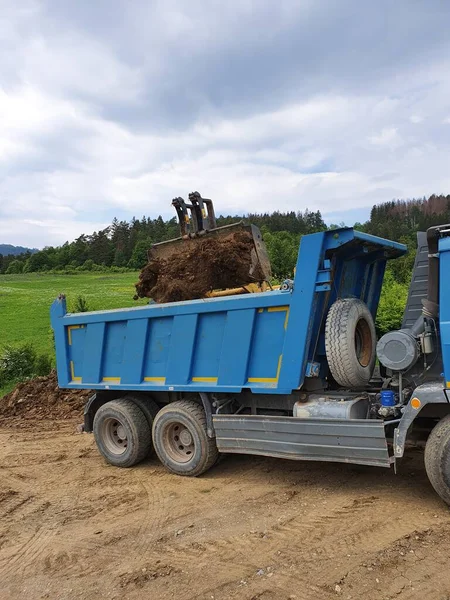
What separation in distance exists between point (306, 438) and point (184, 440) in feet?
5.76

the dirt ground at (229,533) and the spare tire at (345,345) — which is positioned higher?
the spare tire at (345,345)

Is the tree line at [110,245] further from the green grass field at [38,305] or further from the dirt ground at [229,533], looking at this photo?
the dirt ground at [229,533]

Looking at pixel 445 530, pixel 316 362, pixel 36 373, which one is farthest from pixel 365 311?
pixel 36 373

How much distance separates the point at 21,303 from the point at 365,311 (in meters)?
35.8

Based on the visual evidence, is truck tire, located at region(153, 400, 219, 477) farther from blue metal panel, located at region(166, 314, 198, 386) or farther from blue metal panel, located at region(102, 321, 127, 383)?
blue metal panel, located at region(102, 321, 127, 383)

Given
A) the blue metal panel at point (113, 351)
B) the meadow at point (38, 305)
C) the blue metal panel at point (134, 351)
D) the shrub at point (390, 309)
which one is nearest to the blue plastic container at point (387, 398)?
the blue metal panel at point (134, 351)

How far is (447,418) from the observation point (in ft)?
14.8

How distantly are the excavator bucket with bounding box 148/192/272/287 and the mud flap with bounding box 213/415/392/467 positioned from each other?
1.99 m

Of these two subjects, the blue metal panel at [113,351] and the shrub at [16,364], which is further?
the shrub at [16,364]

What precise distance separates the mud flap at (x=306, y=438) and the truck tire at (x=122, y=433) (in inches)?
52.6

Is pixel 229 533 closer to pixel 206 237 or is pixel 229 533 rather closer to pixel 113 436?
pixel 113 436

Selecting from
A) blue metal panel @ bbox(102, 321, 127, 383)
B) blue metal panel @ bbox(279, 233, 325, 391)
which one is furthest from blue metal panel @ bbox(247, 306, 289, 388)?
blue metal panel @ bbox(102, 321, 127, 383)

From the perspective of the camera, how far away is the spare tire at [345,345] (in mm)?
5062

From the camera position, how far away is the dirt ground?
365 centimetres
